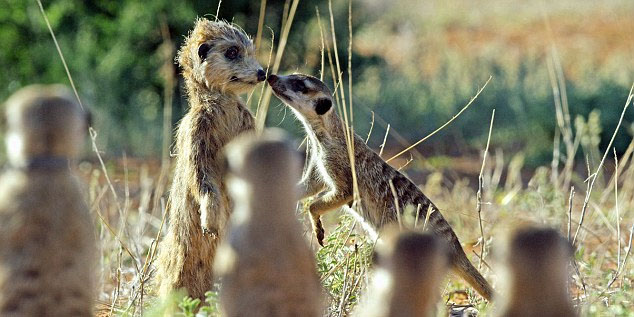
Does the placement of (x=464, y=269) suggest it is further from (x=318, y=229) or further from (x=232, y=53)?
(x=232, y=53)

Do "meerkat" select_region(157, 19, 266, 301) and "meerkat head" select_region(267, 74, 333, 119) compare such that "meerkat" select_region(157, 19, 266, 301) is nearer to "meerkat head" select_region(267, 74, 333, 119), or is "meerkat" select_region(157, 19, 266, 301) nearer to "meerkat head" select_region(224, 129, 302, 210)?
"meerkat head" select_region(267, 74, 333, 119)

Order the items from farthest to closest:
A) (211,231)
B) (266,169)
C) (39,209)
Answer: (211,231) → (39,209) → (266,169)

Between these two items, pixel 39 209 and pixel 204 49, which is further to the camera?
pixel 204 49

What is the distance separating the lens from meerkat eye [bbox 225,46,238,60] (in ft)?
16.1

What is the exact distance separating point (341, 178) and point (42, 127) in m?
2.52

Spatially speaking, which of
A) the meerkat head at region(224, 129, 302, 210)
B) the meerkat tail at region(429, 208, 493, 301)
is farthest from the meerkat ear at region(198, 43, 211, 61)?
the meerkat head at region(224, 129, 302, 210)

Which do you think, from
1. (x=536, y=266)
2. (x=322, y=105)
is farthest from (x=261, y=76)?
(x=536, y=266)

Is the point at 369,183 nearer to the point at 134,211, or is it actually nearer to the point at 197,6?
the point at 134,211

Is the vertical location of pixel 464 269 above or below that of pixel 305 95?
below

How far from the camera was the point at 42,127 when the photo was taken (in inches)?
111

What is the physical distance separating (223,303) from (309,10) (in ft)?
32.4

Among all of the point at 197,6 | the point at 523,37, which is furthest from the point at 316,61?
the point at 523,37

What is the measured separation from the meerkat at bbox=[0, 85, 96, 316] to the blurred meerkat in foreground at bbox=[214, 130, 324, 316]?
444 millimetres

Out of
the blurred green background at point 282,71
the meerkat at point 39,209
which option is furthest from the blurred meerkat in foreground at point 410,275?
the blurred green background at point 282,71
